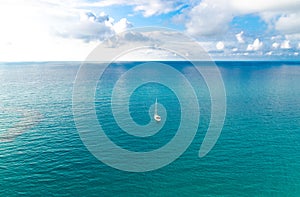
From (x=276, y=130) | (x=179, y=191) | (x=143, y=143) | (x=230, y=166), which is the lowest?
(x=179, y=191)

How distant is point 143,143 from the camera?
7825 cm

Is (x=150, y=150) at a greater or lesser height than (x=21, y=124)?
lesser

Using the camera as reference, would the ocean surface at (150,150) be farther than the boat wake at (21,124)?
No

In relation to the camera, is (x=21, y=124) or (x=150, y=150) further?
(x=21, y=124)

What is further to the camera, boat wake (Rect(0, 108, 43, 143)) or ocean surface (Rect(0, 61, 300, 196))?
boat wake (Rect(0, 108, 43, 143))

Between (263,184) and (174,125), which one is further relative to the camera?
(174,125)

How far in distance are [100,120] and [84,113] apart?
13.3 meters

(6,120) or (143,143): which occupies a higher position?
(6,120)

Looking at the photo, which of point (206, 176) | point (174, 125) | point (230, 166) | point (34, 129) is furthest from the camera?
point (174, 125)

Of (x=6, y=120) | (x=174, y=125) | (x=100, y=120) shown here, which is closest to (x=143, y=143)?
(x=174, y=125)

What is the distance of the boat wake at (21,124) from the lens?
82250mm

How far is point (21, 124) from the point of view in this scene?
94.7 metres

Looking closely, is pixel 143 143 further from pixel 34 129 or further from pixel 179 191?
pixel 34 129

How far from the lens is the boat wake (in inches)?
3238
